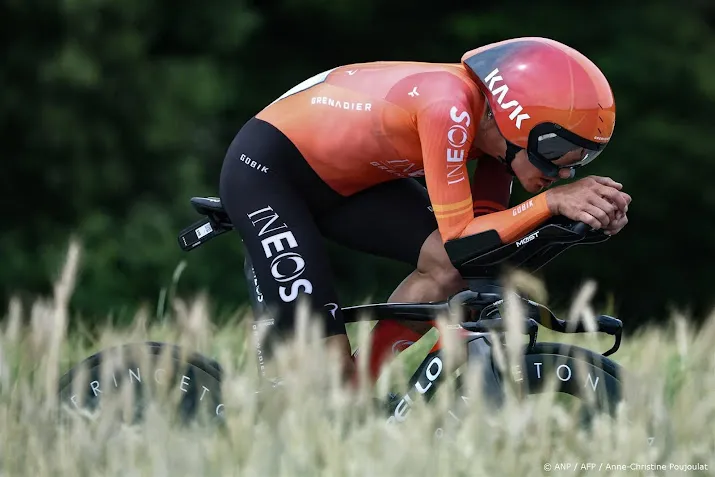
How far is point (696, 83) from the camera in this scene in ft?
34.0

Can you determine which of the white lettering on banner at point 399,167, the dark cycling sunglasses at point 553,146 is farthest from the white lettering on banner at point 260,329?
the dark cycling sunglasses at point 553,146

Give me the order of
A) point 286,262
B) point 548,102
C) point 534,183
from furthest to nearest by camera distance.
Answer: point 286,262
point 534,183
point 548,102

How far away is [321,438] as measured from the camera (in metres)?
2.67

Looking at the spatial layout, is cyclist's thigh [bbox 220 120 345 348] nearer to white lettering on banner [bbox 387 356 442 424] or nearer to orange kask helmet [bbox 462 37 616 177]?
white lettering on banner [bbox 387 356 442 424]

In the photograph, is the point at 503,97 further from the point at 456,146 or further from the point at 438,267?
the point at 438,267

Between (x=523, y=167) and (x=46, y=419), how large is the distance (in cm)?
144

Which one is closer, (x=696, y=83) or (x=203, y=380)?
(x=203, y=380)

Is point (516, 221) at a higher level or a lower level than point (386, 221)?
lower

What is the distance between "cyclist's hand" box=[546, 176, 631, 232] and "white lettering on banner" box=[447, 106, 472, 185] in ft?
0.80

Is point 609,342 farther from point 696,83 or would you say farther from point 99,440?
point 696,83

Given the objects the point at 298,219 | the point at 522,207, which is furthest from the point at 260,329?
the point at 522,207

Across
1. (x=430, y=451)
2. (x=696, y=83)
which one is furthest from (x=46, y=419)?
(x=696, y=83)

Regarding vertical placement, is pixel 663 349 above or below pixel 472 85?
below

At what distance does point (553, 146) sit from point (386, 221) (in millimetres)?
634
